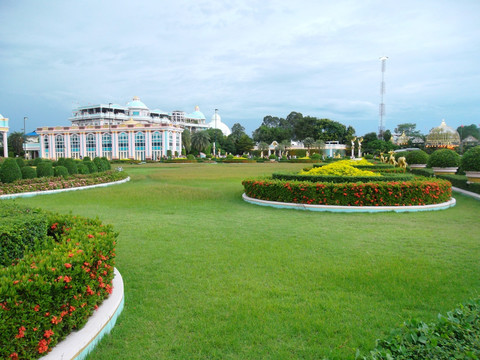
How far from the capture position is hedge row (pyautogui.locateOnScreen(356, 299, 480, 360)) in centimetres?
209

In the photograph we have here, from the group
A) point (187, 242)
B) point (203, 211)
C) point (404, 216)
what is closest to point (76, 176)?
point (203, 211)

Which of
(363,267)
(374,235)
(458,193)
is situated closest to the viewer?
(363,267)

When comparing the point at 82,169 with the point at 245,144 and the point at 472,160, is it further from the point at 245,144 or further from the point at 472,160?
the point at 245,144

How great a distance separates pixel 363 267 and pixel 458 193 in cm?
1099

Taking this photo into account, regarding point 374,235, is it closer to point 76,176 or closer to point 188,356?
point 188,356

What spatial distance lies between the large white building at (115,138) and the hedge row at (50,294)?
56.9m

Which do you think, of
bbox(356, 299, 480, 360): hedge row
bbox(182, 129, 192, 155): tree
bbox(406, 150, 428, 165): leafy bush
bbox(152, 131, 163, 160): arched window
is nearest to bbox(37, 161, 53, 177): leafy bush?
bbox(356, 299, 480, 360): hedge row

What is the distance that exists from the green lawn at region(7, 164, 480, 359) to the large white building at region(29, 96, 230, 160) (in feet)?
177

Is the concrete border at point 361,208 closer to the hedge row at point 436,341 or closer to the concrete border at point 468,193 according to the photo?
the concrete border at point 468,193

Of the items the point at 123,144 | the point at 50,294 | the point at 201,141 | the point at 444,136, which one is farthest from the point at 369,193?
the point at 123,144

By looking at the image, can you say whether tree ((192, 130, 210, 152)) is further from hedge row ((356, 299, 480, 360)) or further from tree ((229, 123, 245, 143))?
hedge row ((356, 299, 480, 360))

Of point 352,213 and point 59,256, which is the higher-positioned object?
point 59,256

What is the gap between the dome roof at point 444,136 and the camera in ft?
133

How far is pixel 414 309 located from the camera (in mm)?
3604
